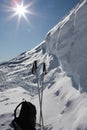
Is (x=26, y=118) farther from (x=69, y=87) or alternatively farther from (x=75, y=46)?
(x=75, y=46)

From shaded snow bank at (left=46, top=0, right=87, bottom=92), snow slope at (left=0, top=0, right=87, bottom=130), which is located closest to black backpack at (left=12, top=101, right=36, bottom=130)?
snow slope at (left=0, top=0, right=87, bottom=130)

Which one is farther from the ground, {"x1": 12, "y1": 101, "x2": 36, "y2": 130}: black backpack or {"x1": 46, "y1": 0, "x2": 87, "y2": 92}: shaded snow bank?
{"x1": 46, "y1": 0, "x2": 87, "y2": 92}: shaded snow bank

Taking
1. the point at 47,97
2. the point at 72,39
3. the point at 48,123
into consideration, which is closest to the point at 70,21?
the point at 72,39

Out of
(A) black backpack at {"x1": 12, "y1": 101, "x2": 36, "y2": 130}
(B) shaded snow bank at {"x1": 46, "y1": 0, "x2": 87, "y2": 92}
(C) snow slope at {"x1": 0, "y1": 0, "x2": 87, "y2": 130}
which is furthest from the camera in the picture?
(B) shaded snow bank at {"x1": 46, "y1": 0, "x2": 87, "y2": 92}

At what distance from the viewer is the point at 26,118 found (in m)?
5.48

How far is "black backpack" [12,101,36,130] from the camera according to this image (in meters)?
5.39

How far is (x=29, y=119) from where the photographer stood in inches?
215

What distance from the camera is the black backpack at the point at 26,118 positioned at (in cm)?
539

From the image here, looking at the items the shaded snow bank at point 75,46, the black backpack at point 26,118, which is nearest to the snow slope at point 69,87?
the shaded snow bank at point 75,46

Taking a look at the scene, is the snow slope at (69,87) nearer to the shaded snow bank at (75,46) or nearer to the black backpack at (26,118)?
the shaded snow bank at (75,46)

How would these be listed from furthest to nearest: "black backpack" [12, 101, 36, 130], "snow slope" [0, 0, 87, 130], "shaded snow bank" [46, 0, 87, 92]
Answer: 1. "shaded snow bank" [46, 0, 87, 92]
2. "snow slope" [0, 0, 87, 130]
3. "black backpack" [12, 101, 36, 130]

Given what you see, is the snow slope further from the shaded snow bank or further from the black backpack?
the black backpack

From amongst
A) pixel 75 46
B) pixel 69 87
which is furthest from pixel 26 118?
pixel 75 46

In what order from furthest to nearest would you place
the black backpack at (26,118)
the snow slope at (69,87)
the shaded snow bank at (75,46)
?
the shaded snow bank at (75,46), the snow slope at (69,87), the black backpack at (26,118)
